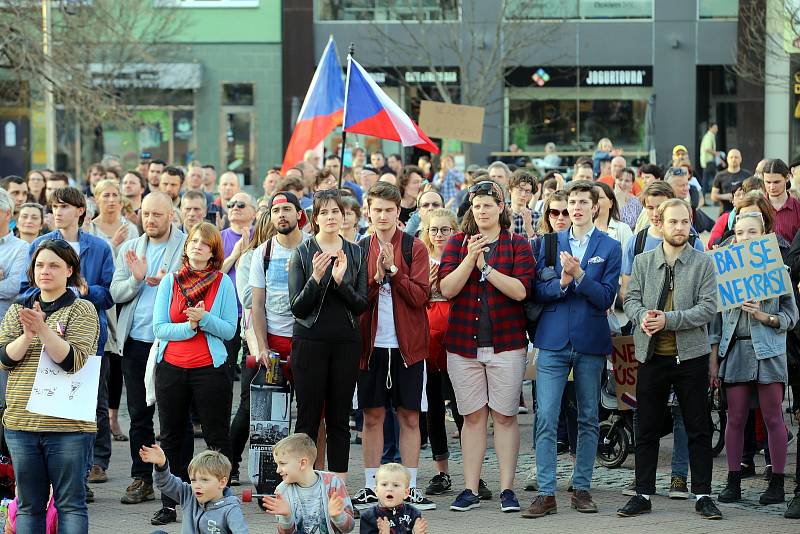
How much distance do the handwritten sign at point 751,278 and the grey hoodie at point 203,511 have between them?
3.92 metres

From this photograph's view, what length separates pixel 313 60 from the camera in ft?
127

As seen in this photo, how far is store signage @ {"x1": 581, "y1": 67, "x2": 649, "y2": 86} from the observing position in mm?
37938

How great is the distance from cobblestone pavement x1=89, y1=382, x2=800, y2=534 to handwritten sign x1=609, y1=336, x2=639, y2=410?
0.60m

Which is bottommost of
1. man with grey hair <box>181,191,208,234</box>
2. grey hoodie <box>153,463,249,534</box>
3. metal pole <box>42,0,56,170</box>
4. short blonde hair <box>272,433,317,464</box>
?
grey hoodie <box>153,463,249,534</box>

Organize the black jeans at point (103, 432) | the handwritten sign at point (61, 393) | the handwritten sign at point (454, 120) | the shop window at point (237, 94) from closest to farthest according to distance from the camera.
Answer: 1. the handwritten sign at point (61, 393)
2. the black jeans at point (103, 432)
3. the handwritten sign at point (454, 120)
4. the shop window at point (237, 94)

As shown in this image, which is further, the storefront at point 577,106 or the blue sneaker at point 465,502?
the storefront at point 577,106

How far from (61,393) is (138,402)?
6.66 ft

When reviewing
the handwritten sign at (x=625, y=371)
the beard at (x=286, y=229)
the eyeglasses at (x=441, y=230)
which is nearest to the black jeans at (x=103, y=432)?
the beard at (x=286, y=229)

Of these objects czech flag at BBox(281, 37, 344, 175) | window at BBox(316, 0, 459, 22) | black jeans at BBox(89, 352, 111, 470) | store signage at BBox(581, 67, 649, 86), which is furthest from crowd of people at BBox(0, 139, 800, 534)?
store signage at BBox(581, 67, 649, 86)

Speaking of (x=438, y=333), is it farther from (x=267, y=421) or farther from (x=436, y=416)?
(x=267, y=421)

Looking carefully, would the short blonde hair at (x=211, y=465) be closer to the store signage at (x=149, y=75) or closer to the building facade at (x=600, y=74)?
the store signage at (x=149, y=75)

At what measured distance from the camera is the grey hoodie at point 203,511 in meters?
6.82

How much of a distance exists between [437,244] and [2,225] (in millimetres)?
3336

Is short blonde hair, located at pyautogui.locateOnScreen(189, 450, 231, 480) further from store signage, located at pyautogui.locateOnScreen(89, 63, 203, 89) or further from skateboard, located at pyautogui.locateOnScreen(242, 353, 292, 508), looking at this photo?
store signage, located at pyautogui.locateOnScreen(89, 63, 203, 89)
